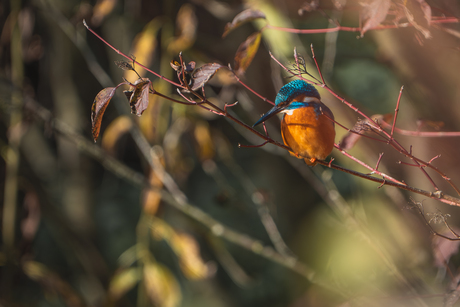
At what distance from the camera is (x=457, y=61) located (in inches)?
33.5

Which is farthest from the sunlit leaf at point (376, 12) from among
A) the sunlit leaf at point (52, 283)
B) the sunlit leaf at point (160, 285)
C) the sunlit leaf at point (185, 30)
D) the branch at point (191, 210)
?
the sunlit leaf at point (52, 283)

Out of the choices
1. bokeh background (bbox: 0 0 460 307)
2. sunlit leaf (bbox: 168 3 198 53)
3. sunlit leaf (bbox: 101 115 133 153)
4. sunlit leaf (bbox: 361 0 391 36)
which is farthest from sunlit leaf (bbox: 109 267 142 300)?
sunlit leaf (bbox: 361 0 391 36)

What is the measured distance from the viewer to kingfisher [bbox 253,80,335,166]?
2.20 ft

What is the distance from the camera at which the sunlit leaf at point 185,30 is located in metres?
1.44

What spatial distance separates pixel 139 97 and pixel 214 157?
1605mm

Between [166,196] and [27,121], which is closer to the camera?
[166,196]

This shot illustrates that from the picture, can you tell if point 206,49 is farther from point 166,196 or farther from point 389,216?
point 389,216

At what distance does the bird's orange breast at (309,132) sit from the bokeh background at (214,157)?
11 cm

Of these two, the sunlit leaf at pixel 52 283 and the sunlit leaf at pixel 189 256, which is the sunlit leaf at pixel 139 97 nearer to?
the sunlit leaf at pixel 189 256

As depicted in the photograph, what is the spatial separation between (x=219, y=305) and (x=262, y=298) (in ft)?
3.02

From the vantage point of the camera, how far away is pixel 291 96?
0.70 metres

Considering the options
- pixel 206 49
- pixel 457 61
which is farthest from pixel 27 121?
pixel 457 61

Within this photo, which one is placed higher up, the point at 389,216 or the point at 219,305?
the point at 389,216

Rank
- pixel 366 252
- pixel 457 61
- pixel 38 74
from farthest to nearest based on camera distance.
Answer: pixel 38 74 < pixel 366 252 < pixel 457 61
